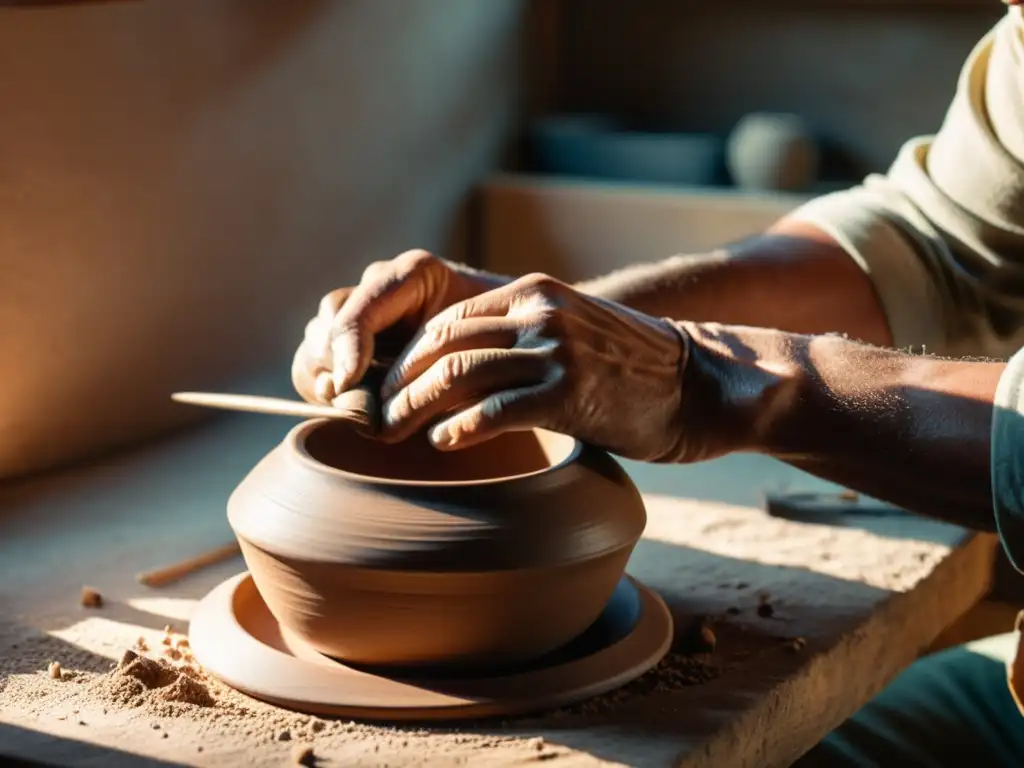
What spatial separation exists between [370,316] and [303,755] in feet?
1.64

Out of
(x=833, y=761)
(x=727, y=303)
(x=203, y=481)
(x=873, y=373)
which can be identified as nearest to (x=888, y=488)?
(x=873, y=373)

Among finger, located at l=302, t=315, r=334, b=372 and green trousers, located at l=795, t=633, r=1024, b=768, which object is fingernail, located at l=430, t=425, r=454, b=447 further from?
green trousers, located at l=795, t=633, r=1024, b=768

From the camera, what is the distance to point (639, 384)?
141 centimetres

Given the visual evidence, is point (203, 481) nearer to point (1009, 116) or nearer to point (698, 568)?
point (698, 568)

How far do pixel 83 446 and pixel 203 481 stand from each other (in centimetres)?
27

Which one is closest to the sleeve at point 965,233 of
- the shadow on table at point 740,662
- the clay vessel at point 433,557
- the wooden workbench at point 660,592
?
the wooden workbench at point 660,592

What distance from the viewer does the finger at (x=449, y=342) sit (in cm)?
133

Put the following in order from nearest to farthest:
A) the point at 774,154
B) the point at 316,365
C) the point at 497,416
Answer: the point at 497,416, the point at 316,365, the point at 774,154

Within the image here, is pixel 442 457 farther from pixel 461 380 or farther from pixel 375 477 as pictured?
pixel 461 380

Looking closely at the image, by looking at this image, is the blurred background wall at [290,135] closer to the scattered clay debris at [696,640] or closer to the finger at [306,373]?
the finger at [306,373]

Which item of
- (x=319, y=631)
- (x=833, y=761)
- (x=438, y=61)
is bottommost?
(x=833, y=761)

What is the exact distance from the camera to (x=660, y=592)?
5.35 feet

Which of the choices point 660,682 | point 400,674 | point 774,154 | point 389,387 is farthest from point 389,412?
point 774,154

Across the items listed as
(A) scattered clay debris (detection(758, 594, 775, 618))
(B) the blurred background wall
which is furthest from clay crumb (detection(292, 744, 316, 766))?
(B) the blurred background wall
